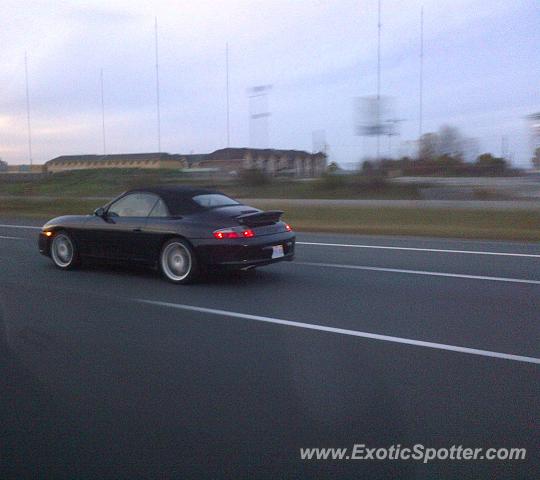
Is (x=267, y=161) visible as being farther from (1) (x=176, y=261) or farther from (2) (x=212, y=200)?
(1) (x=176, y=261)

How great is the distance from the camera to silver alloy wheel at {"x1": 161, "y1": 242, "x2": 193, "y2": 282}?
9.19 metres

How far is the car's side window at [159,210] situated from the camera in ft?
31.3

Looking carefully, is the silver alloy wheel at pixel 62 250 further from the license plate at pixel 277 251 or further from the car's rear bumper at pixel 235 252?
the license plate at pixel 277 251

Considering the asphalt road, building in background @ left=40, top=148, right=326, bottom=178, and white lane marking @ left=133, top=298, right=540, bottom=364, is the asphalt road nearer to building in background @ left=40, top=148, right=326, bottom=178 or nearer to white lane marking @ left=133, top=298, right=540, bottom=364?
white lane marking @ left=133, top=298, right=540, bottom=364

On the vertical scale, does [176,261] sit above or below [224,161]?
below

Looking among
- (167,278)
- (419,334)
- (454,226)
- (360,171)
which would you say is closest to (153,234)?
(167,278)

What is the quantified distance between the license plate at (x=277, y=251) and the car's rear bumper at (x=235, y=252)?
83 mm

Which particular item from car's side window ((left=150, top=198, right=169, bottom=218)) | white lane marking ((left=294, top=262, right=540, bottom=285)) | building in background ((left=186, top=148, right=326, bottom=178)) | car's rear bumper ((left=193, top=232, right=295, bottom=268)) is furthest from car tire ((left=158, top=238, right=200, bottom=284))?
building in background ((left=186, top=148, right=326, bottom=178))

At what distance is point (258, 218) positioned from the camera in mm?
9156

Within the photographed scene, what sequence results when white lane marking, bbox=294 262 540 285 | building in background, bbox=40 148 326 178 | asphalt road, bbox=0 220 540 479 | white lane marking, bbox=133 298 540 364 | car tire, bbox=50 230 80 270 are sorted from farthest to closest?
building in background, bbox=40 148 326 178, car tire, bbox=50 230 80 270, white lane marking, bbox=294 262 540 285, white lane marking, bbox=133 298 540 364, asphalt road, bbox=0 220 540 479

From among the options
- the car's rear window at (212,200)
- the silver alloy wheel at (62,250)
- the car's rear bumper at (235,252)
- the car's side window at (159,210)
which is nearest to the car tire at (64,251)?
the silver alloy wheel at (62,250)

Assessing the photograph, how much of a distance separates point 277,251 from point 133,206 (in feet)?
7.83

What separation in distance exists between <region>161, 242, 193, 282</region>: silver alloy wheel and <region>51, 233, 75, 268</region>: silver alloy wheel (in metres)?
1.92

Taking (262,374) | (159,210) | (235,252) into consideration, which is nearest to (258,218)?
(235,252)
